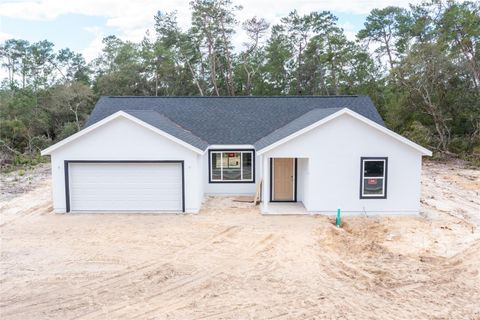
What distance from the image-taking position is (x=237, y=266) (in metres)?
9.02

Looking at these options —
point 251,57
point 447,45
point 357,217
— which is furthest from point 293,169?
point 251,57

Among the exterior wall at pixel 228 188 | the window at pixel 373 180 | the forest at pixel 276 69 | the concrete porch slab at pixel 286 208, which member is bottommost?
the concrete porch slab at pixel 286 208

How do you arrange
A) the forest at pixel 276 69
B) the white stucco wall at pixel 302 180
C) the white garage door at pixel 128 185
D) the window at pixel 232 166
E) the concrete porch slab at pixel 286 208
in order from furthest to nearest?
the forest at pixel 276 69 < the window at pixel 232 166 < the white stucco wall at pixel 302 180 < the white garage door at pixel 128 185 < the concrete porch slab at pixel 286 208

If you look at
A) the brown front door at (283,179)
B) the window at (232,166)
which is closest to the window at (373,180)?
the brown front door at (283,179)

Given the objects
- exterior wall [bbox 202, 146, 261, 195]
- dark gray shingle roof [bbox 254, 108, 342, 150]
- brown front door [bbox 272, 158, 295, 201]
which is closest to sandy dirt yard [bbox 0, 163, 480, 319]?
brown front door [bbox 272, 158, 295, 201]

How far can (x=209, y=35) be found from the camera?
4256 centimetres

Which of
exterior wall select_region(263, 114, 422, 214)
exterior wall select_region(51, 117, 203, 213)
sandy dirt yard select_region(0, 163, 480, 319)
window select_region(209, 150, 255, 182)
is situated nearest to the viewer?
sandy dirt yard select_region(0, 163, 480, 319)

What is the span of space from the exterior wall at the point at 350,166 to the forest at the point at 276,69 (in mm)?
15380

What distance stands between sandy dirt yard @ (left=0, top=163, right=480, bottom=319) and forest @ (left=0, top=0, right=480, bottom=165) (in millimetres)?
17595

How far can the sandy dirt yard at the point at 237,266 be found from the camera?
7055 mm

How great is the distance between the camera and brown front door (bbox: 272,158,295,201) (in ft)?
50.7

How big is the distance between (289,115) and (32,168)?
16.7m

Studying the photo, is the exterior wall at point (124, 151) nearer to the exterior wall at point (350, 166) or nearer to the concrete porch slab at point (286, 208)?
the concrete porch slab at point (286, 208)

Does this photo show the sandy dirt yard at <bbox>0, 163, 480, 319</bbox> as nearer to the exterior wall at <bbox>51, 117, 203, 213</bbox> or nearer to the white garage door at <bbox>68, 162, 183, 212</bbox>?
the white garage door at <bbox>68, 162, 183, 212</bbox>
